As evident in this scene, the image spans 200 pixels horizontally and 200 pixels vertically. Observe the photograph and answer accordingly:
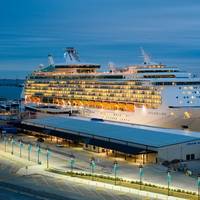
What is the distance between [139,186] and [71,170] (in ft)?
26.0

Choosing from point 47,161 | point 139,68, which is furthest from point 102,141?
point 139,68

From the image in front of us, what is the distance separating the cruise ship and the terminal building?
652 cm

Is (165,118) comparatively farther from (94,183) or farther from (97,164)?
(94,183)

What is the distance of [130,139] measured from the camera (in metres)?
53.4

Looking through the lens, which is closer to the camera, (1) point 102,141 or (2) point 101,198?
(2) point 101,198

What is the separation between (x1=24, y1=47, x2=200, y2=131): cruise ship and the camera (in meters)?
64.8

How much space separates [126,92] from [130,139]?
2004 centimetres

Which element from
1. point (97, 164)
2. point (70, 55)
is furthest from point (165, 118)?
point (70, 55)

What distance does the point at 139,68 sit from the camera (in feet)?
242

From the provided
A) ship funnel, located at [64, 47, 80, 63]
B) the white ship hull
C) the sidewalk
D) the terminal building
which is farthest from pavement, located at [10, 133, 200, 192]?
ship funnel, located at [64, 47, 80, 63]

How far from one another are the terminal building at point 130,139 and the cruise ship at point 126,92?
21.4 ft

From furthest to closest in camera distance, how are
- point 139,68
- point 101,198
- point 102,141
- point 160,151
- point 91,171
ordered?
point 139,68
point 102,141
point 160,151
point 91,171
point 101,198

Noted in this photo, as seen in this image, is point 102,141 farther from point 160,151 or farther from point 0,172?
point 0,172

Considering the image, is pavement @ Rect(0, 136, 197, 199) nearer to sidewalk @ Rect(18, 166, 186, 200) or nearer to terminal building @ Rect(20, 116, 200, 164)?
sidewalk @ Rect(18, 166, 186, 200)
